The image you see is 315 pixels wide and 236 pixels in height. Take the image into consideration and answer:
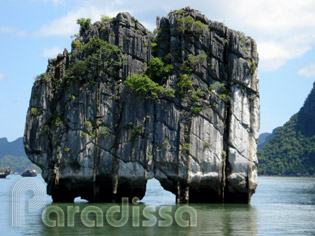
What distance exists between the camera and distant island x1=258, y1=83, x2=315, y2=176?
134625mm

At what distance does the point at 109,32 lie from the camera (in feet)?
121

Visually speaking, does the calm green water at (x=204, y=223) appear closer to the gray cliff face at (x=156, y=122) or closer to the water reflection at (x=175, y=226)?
the water reflection at (x=175, y=226)

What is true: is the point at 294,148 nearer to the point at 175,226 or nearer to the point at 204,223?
the point at 204,223

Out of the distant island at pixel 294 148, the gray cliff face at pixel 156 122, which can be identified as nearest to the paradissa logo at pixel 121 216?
the gray cliff face at pixel 156 122

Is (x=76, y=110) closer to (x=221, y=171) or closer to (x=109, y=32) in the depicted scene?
(x=109, y=32)

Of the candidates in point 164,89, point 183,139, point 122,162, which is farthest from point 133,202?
point 164,89

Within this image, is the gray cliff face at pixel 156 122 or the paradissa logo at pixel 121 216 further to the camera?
the gray cliff face at pixel 156 122

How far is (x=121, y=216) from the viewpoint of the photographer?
27844 millimetres

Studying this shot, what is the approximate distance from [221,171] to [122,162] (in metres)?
6.72

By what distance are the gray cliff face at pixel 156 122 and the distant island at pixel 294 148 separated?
10480cm

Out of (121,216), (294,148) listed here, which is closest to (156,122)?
(121,216)

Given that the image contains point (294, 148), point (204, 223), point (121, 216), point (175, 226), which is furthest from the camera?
point (294, 148)

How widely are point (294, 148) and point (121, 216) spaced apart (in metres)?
116

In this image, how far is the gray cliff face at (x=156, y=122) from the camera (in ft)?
112
